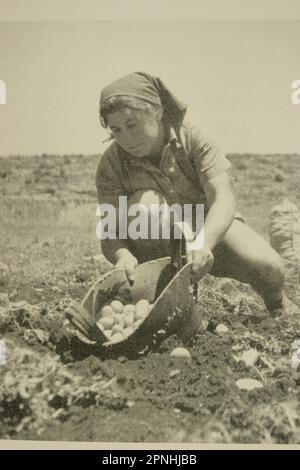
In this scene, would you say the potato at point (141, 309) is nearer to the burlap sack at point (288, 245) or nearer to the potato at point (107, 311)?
the potato at point (107, 311)

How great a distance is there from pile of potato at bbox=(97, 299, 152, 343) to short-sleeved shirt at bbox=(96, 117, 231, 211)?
32 centimetres

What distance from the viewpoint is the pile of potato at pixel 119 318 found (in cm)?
178

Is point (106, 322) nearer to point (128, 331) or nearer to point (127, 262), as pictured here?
point (128, 331)

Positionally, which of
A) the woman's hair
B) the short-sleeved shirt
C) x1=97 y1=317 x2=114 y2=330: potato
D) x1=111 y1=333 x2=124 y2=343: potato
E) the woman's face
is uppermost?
the woman's hair

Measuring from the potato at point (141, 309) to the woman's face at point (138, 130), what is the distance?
44cm

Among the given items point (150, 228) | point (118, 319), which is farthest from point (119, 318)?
point (150, 228)

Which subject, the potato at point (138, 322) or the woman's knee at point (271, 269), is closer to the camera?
the potato at point (138, 322)

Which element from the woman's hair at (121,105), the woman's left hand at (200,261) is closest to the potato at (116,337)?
the woman's left hand at (200,261)

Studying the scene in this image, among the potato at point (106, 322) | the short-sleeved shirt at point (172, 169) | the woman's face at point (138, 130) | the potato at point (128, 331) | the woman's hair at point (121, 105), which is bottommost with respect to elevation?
the potato at point (128, 331)

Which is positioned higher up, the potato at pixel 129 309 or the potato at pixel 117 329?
the potato at pixel 129 309

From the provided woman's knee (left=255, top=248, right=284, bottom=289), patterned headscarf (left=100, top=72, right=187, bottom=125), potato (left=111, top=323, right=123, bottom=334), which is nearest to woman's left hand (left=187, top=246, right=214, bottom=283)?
woman's knee (left=255, top=248, right=284, bottom=289)

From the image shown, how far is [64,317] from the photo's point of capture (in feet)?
6.06

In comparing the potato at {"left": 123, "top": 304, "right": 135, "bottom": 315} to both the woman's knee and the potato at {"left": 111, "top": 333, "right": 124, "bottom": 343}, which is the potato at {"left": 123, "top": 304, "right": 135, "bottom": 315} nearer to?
the potato at {"left": 111, "top": 333, "right": 124, "bottom": 343}

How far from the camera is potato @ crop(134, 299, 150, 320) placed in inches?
70.1
